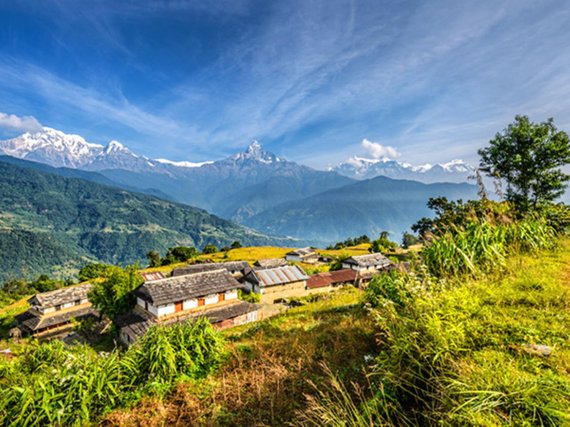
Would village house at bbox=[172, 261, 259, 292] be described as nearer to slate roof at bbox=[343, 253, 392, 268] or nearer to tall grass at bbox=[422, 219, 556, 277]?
slate roof at bbox=[343, 253, 392, 268]

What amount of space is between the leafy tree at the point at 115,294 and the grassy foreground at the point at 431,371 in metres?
31.5

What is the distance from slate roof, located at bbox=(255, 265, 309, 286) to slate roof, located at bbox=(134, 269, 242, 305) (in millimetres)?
9528

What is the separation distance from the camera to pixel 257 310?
34875 mm

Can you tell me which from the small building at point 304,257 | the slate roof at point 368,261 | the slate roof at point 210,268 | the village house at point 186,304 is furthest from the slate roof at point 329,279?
the small building at point 304,257

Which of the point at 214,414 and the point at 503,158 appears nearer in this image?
the point at 214,414

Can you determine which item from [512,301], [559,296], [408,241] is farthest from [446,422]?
[408,241]

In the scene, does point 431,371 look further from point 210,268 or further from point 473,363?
point 210,268

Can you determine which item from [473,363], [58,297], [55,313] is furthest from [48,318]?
[473,363]

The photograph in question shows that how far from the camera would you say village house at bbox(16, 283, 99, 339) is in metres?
44.3

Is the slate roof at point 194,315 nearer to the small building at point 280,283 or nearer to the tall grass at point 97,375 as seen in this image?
the small building at point 280,283

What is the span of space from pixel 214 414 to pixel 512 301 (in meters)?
6.39

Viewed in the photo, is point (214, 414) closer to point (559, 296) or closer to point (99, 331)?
point (559, 296)

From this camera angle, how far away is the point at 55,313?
4950 cm

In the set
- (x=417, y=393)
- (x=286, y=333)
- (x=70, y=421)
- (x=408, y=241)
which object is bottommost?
(x=408, y=241)
